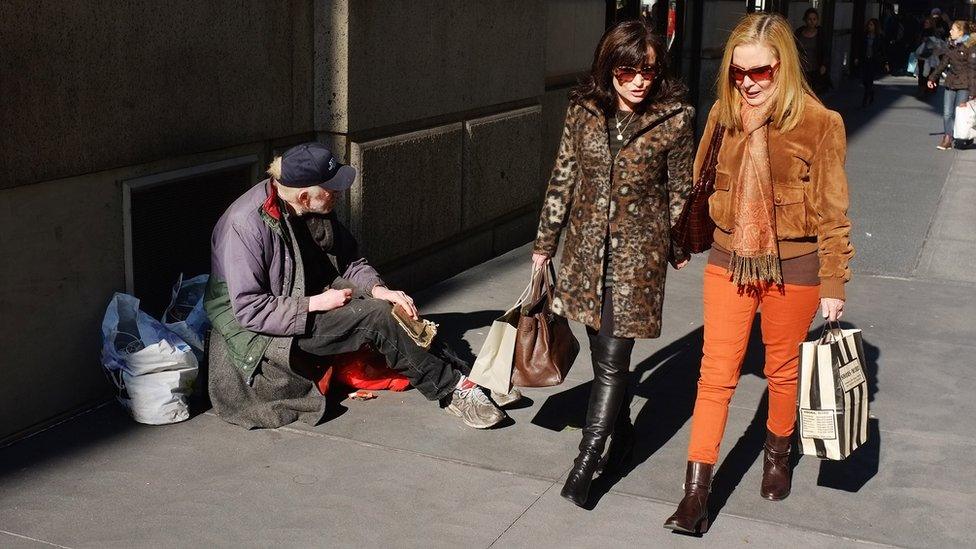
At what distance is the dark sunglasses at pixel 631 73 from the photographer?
3.99 meters

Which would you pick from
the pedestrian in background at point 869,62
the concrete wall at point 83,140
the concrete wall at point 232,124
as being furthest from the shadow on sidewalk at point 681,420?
the pedestrian in background at point 869,62

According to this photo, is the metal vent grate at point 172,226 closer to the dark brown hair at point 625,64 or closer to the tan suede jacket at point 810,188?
the dark brown hair at point 625,64

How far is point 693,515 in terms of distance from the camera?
3963 mm

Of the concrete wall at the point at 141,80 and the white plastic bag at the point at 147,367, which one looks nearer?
the concrete wall at the point at 141,80

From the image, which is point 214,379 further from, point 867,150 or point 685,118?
point 867,150

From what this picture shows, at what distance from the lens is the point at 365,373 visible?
5258 mm

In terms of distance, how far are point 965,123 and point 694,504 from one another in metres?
11.2

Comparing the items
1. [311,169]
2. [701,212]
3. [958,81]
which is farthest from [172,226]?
[958,81]

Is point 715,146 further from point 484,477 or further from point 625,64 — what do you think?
point 484,477

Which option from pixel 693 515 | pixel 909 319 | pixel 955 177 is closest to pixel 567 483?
pixel 693 515

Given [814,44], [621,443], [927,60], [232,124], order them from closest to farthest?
[621,443], [232,124], [814,44], [927,60]

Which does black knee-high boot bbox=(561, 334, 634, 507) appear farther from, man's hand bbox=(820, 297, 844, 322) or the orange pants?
man's hand bbox=(820, 297, 844, 322)

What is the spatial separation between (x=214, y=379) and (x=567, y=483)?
1.51 meters

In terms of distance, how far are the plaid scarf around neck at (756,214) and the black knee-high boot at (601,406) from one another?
51 centimetres
